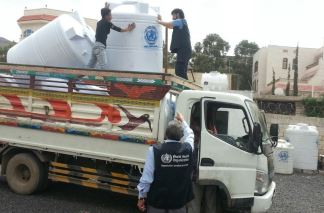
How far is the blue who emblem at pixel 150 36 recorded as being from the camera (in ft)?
24.6

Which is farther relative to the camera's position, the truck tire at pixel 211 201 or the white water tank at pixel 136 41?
the white water tank at pixel 136 41

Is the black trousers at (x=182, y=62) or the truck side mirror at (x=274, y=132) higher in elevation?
the black trousers at (x=182, y=62)

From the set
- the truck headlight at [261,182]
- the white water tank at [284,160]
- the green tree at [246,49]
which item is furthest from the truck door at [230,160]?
the green tree at [246,49]

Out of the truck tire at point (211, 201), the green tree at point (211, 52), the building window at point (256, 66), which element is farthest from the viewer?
the building window at point (256, 66)

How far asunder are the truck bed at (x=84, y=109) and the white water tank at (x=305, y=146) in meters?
6.90

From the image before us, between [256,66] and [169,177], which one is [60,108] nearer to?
[169,177]

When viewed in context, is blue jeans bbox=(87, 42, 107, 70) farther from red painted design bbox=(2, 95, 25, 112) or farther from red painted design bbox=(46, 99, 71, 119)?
red painted design bbox=(2, 95, 25, 112)

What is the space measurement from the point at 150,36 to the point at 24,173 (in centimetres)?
318

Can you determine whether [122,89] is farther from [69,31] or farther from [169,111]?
[69,31]

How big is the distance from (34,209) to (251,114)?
3.52m

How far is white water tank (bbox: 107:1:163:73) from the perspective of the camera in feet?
24.5

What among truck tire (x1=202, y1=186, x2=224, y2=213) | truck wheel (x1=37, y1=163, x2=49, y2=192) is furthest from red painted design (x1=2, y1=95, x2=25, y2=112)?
truck tire (x1=202, y1=186, x2=224, y2=213)

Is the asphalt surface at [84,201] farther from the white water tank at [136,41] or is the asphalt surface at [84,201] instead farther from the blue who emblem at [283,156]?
the blue who emblem at [283,156]

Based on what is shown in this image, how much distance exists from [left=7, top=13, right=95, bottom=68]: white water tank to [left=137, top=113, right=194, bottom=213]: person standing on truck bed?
3474mm
